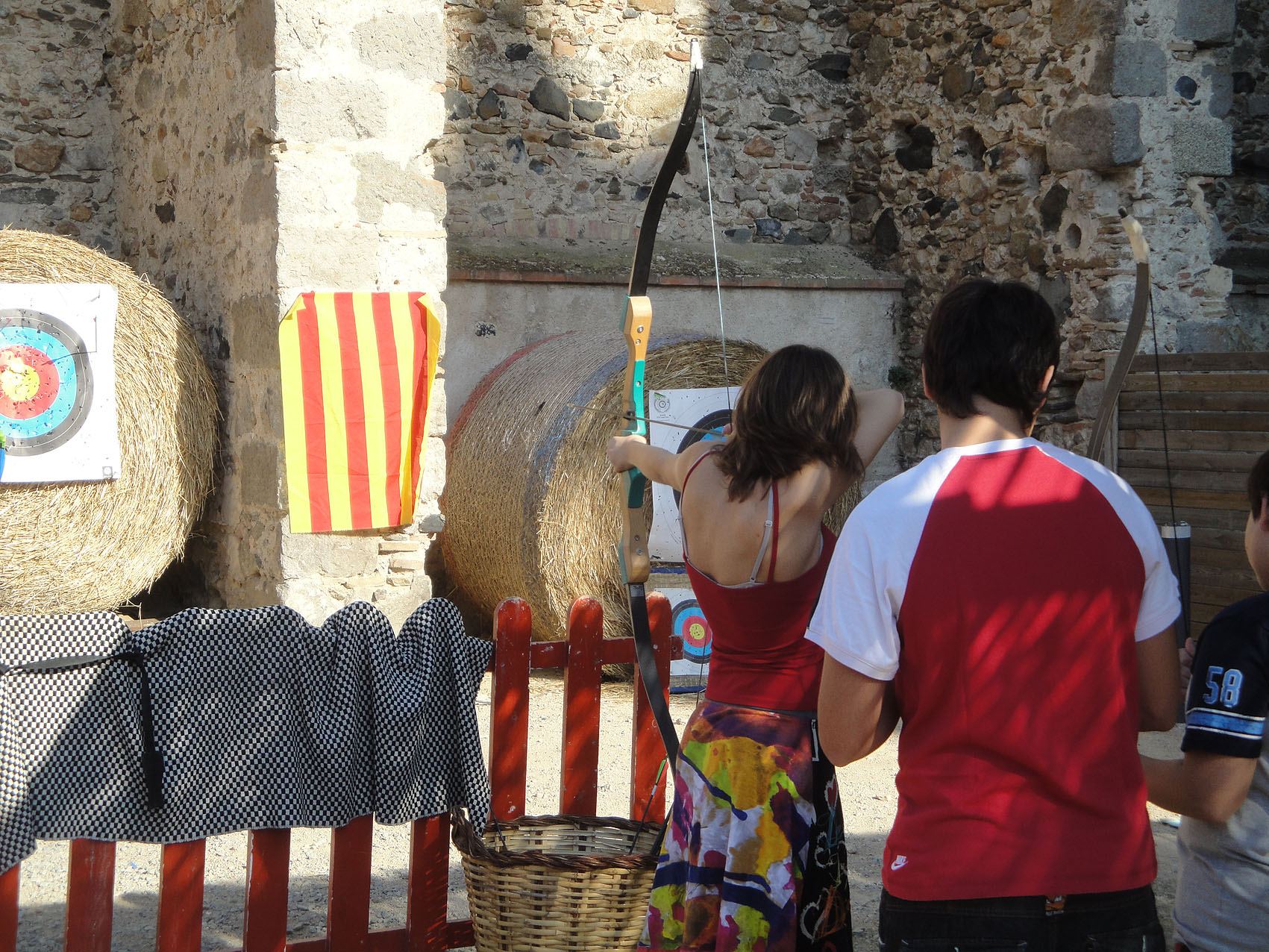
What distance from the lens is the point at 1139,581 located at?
1.48 metres

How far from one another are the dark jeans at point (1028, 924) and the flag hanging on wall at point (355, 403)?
2.74 metres

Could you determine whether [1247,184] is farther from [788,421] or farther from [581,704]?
[788,421]

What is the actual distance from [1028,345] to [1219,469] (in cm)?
360

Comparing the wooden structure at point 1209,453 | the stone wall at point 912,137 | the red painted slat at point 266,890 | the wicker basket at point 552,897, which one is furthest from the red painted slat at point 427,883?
the stone wall at point 912,137

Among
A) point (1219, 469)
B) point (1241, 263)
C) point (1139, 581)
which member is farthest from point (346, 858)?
point (1241, 263)

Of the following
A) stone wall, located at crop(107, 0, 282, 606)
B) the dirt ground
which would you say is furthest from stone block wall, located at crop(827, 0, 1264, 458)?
stone wall, located at crop(107, 0, 282, 606)

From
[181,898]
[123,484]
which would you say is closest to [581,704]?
[181,898]

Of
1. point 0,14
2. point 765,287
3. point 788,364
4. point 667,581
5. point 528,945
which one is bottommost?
point 528,945

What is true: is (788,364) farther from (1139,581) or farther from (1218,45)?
(1218,45)

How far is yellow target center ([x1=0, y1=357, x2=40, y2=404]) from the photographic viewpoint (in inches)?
154

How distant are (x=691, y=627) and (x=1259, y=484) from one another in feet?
10.9

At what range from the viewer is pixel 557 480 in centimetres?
465

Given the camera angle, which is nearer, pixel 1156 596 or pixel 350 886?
pixel 1156 596

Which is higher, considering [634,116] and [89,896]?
[634,116]
